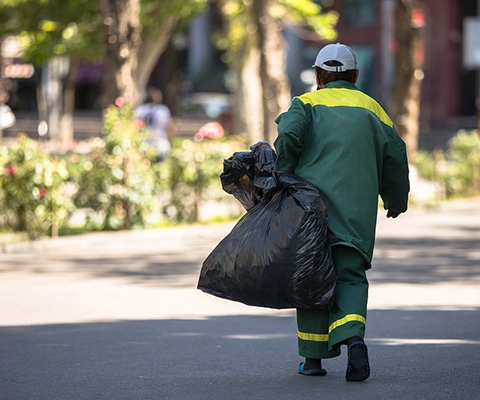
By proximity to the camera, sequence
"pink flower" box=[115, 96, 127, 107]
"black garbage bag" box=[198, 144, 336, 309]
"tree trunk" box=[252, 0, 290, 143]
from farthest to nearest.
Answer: "tree trunk" box=[252, 0, 290, 143]
"pink flower" box=[115, 96, 127, 107]
"black garbage bag" box=[198, 144, 336, 309]

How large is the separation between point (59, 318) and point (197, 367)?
2335 millimetres

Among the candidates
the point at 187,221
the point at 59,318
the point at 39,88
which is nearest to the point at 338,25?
the point at 39,88

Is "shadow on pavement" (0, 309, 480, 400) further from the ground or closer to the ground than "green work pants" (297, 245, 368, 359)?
closer to the ground

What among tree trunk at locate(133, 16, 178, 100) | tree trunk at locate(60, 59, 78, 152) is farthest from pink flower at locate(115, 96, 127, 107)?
tree trunk at locate(60, 59, 78, 152)

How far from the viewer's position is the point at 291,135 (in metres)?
5.91

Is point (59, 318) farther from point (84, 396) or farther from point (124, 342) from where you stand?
point (84, 396)

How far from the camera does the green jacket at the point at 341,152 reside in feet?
19.5

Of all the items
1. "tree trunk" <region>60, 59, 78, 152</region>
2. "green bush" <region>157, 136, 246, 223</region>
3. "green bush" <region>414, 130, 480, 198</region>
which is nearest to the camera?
"green bush" <region>157, 136, 246, 223</region>

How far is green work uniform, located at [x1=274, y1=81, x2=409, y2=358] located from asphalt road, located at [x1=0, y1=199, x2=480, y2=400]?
0.34m

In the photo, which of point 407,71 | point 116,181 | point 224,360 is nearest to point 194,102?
point 407,71

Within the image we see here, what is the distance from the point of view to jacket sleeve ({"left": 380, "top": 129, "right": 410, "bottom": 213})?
6.21m

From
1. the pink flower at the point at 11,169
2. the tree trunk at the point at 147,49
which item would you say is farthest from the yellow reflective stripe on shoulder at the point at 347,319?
the tree trunk at the point at 147,49

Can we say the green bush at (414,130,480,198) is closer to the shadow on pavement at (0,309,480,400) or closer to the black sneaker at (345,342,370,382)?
the shadow on pavement at (0,309,480,400)

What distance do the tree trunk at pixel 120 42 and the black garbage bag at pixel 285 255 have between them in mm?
11245
